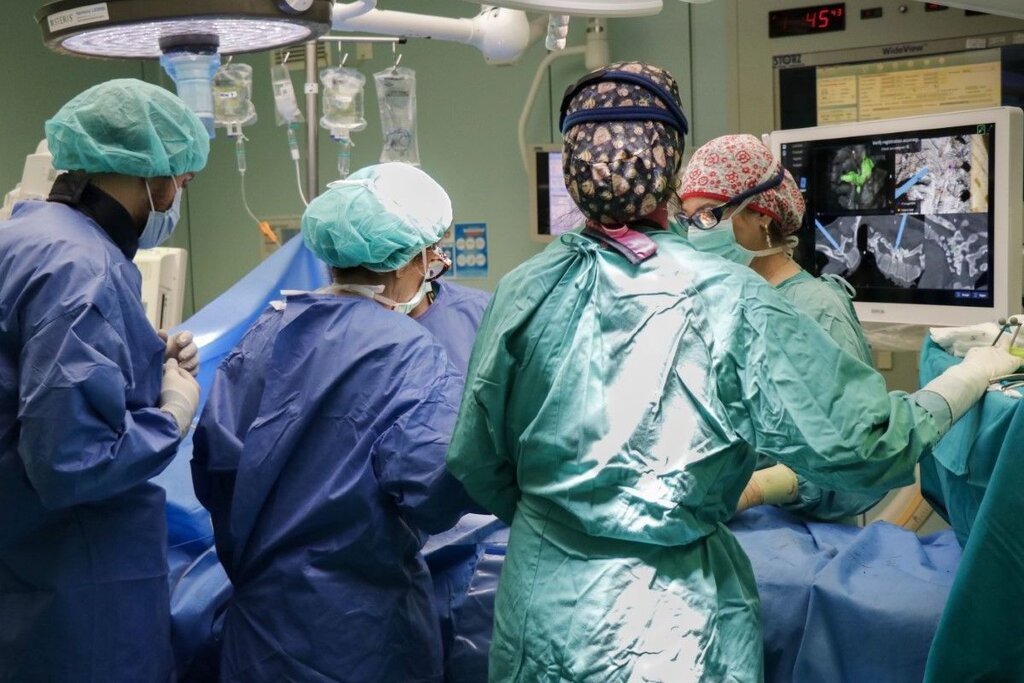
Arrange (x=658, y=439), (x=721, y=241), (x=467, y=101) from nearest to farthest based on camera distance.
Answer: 1. (x=658, y=439)
2. (x=721, y=241)
3. (x=467, y=101)

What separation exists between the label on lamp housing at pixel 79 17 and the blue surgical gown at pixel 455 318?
→ 112 cm

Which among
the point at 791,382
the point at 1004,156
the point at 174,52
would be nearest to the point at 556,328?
the point at 791,382

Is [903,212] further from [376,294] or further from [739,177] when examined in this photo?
[376,294]

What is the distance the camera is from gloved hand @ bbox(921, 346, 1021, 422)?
1.40m

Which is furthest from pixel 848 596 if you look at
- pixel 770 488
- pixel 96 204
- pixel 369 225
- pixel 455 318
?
pixel 96 204

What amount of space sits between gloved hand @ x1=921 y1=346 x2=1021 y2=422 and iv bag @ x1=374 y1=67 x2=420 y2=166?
1.98m

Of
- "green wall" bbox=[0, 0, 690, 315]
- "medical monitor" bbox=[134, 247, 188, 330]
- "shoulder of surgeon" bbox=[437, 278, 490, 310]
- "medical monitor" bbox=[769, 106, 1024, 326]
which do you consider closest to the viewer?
"medical monitor" bbox=[769, 106, 1024, 326]

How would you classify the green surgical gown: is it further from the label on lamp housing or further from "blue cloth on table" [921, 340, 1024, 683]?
the label on lamp housing

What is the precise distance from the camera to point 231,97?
11.1 ft

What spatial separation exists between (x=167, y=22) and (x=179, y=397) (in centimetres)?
57

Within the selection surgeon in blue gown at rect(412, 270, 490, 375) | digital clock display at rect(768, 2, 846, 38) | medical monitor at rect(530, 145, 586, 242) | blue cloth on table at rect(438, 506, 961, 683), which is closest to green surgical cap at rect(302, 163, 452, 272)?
surgeon in blue gown at rect(412, 270, 490, 375)

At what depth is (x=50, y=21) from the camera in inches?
62.8

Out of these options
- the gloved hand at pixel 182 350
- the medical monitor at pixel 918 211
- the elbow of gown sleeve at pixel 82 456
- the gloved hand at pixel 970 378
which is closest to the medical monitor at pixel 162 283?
the gloved hand at pixel 182 350

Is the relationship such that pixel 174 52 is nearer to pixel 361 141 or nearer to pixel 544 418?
pixel 544 418
